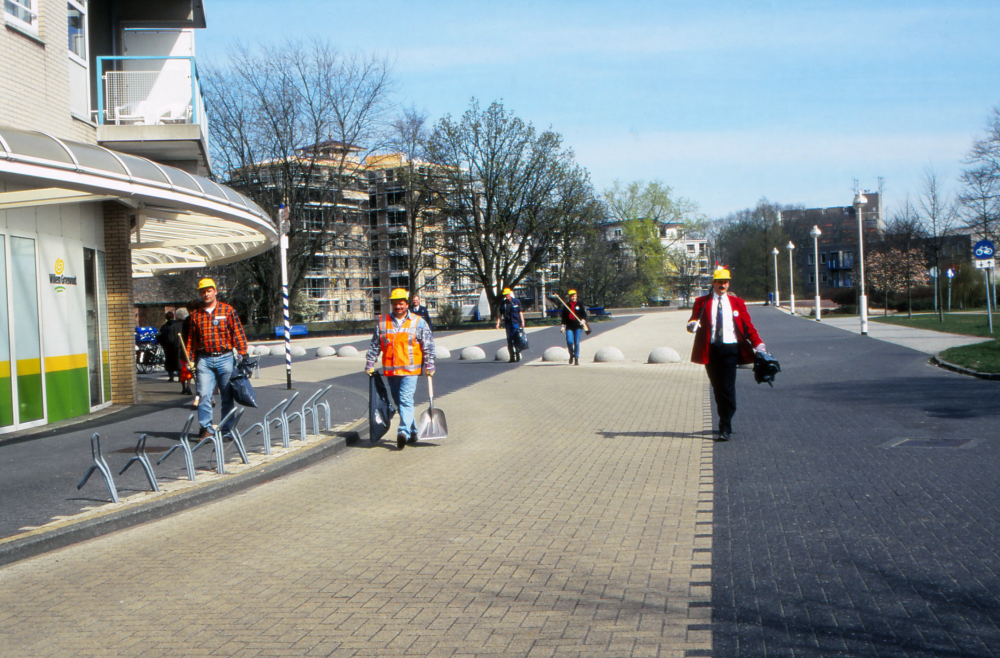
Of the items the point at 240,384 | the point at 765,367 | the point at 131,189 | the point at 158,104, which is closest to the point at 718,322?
the point at 765,367

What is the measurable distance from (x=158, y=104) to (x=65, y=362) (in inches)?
219

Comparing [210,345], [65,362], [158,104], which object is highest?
[158,104]

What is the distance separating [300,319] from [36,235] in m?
51.8

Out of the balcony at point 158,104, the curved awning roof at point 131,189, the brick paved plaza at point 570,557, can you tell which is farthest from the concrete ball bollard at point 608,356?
the brick paved plaza at point 570,557

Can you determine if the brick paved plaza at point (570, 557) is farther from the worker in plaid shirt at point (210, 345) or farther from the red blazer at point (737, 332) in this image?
the worker in plaid shirt at point (210, 345)

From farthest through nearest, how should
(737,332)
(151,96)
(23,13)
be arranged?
(151,96), (23,13), (737,332)

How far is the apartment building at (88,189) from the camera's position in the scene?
10461mm

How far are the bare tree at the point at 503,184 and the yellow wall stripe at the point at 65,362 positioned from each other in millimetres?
37362

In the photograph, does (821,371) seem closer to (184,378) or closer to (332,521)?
(184,378)

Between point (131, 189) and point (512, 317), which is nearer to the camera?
point (131, 189)

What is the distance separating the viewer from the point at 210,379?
33.6 feet

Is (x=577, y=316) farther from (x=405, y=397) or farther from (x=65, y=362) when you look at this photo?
(x=65, y=362)

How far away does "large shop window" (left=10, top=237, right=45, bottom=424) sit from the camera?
1138 cm

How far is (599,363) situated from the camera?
21812 millimetres
